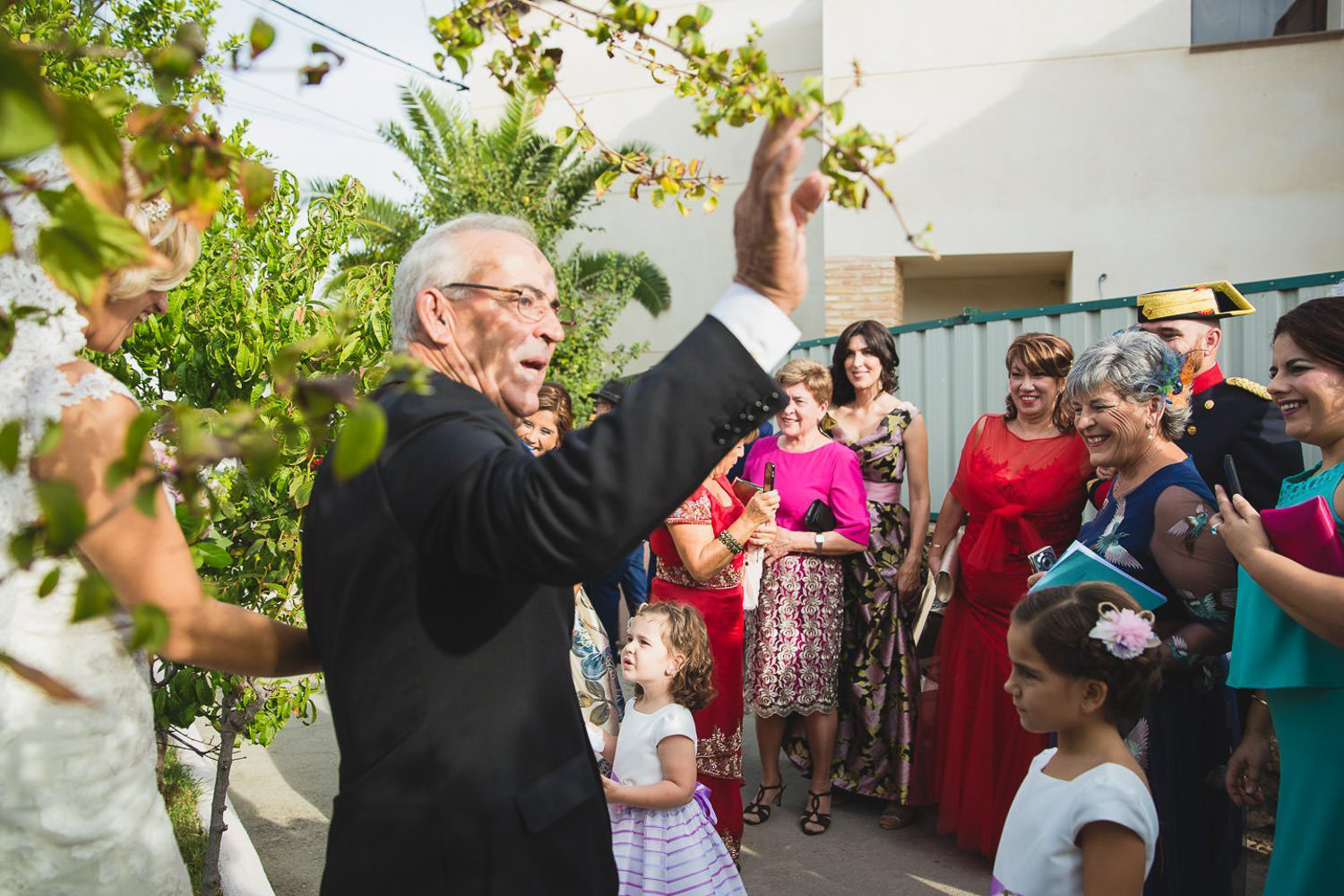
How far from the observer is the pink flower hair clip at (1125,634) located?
2496 millimetres

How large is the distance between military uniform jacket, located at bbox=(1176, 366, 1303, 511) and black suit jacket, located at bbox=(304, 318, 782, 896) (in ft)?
9.82

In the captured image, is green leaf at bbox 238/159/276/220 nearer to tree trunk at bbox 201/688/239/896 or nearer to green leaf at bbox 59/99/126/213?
green leaf at bbox 59/99/126/213

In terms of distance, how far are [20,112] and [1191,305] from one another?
4.36 metres

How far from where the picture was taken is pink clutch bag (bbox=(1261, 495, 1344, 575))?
2.58 m

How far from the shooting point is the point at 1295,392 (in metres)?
2.86

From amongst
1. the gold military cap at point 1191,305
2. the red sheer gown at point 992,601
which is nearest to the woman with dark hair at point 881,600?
the red sheer gown at point 992,601

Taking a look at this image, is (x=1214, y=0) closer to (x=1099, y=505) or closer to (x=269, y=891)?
(x=1099, y=505)

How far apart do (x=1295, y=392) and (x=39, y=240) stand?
2991 millimetres

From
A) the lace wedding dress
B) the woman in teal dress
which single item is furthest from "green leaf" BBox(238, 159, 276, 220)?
the woman in teal dress

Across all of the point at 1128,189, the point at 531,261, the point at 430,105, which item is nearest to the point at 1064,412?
the point at 531,261

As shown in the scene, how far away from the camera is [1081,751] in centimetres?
254

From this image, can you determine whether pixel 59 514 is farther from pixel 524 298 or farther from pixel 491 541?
pixel 524 298

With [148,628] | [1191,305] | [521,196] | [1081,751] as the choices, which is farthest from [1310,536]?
[521,196]

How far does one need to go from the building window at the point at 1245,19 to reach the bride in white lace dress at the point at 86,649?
1227cm
